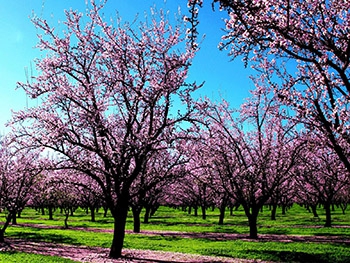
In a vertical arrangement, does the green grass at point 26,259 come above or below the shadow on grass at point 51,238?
above

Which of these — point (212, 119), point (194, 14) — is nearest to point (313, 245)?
point (212, 119)

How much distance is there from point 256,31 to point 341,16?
2975 mm

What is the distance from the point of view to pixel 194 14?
4891 mm

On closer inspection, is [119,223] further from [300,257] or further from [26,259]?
[300,257]

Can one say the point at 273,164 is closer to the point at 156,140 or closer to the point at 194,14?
the point at 156,140

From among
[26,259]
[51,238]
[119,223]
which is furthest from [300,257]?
[51,238]

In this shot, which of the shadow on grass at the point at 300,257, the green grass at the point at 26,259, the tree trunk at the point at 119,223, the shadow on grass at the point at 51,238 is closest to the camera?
the green grass at the point at 26,259

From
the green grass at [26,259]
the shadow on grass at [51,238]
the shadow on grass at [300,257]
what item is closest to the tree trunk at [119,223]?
the green grass at [26,259]

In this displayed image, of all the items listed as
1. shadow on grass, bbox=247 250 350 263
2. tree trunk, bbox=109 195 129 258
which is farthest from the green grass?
Answer: shadow on grass, bbox=247 250 350 263

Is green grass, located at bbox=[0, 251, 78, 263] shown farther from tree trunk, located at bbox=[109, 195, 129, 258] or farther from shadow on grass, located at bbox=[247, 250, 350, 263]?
shadow on grass, located at bbox=[247, 250, 350, 263]

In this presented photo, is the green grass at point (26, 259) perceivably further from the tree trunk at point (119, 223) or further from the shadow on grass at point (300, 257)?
the shadow on grass at point (300, 257)

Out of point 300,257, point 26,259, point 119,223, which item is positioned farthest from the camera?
point 119,223

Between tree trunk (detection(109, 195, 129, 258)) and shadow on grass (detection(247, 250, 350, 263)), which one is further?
tree trunk (detection(109, 195, 129, 258))

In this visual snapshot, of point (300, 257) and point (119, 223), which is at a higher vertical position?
point (119, 223)
